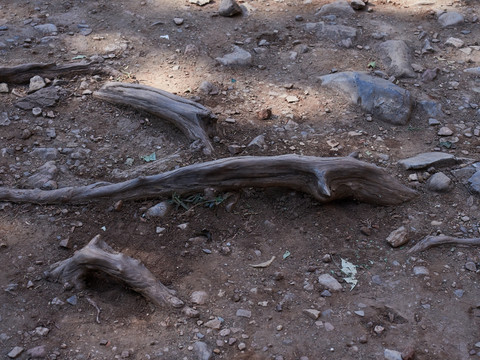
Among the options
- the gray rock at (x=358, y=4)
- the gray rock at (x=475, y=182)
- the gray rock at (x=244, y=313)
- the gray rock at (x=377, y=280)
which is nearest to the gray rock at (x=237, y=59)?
the gray rock at (x=358, y=4)

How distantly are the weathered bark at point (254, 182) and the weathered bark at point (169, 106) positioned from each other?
39cm

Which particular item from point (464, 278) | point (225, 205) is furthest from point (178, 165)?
point (464, 278)

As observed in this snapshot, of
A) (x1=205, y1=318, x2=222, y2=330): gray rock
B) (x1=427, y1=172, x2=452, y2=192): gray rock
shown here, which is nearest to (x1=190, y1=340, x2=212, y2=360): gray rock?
(x1=205, y1=318, x2=222, y2=330): gray rock

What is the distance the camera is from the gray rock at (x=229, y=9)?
5.78m

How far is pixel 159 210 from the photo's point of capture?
3.81 metres

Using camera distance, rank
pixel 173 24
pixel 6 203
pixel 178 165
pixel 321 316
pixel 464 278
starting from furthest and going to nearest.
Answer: pixel 173 24
pixel 178 165
pixel 6 203
pixel 464 278
pixel 321 316

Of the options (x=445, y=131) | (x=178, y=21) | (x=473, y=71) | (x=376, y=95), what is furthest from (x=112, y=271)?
(x=473, y=71)

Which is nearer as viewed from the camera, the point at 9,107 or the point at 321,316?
the point at 321,316

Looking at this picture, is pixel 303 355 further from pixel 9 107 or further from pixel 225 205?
pixel 9 107

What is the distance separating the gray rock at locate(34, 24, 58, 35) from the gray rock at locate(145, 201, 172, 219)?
2584 mm

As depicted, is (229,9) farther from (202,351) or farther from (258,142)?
(202,351)

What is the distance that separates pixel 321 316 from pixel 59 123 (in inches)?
101

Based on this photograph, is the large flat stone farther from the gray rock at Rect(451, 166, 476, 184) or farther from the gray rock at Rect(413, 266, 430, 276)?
the gray rock at Rect(413, 266, 430, 276)

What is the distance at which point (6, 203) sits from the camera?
3.84m
